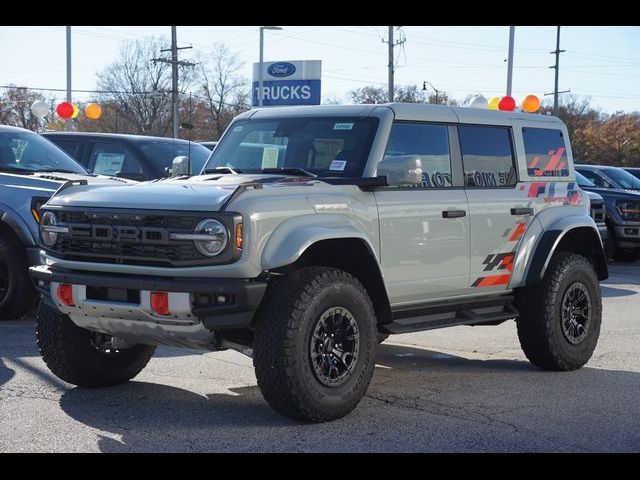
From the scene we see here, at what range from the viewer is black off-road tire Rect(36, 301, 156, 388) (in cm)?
616

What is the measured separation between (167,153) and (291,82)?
74.6ft

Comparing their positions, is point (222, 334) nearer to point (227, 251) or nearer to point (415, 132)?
point (227, 251)

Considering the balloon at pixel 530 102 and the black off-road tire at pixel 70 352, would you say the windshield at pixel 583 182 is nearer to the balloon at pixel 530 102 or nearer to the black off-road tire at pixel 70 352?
the balloon at pixel 530 102

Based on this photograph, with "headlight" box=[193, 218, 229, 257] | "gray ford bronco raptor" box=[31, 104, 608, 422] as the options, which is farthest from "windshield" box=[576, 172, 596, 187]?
"headlight" box=[193, 218, 229, 257]

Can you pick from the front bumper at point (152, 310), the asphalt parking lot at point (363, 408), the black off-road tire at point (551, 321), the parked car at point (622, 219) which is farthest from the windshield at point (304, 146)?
the parked car at point (622, 219)

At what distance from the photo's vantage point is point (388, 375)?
7.17 meters

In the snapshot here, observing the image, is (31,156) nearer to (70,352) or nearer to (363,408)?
(70,352)

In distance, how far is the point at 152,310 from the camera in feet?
17.5

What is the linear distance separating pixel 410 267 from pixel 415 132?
1011 mm

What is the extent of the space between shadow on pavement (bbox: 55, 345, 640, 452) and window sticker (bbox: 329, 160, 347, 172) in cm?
151

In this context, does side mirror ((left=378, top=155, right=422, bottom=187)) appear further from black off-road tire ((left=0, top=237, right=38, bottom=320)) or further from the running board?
black off-road tire ((left=0, top=237, right=38, bottom=320))

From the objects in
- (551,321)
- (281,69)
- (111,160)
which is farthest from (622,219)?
(281,69)

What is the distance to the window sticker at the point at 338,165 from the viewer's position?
20.9ft
